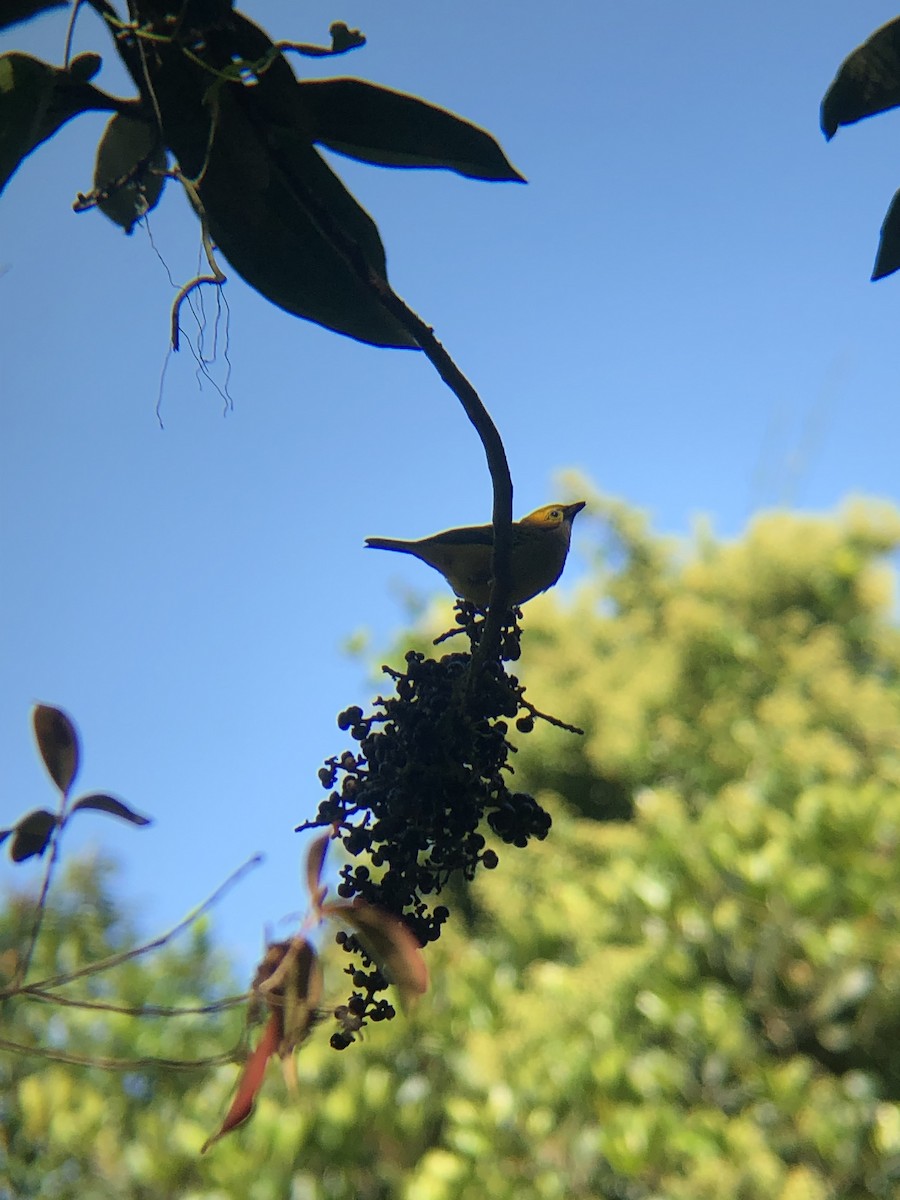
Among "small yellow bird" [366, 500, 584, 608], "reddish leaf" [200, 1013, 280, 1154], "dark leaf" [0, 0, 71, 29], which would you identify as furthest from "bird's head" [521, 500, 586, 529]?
"dark leaf" [0, 0, 71, 29]

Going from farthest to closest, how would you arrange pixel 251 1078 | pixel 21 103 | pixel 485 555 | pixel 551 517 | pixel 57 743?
1. pixel 551 517
2. pixel 485 555
3. pixel 57 743
4. pixel 251 1078
5. pixel 21 103

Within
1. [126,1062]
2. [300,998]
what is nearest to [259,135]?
[300,998]

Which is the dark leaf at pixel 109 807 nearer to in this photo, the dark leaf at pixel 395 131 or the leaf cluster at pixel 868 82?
the dark leaf at pixel 395 131

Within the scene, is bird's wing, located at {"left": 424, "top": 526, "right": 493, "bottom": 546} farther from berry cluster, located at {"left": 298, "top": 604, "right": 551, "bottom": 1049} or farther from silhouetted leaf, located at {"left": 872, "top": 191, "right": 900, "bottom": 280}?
silhouetted leaf, located at {"left": 872, "top": 191, "right": 900, "bottom": 280}

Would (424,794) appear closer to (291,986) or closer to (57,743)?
(291,986)

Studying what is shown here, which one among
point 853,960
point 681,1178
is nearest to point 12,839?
point 681,1178

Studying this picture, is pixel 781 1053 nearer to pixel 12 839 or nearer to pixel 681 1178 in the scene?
pixel 681 1178
